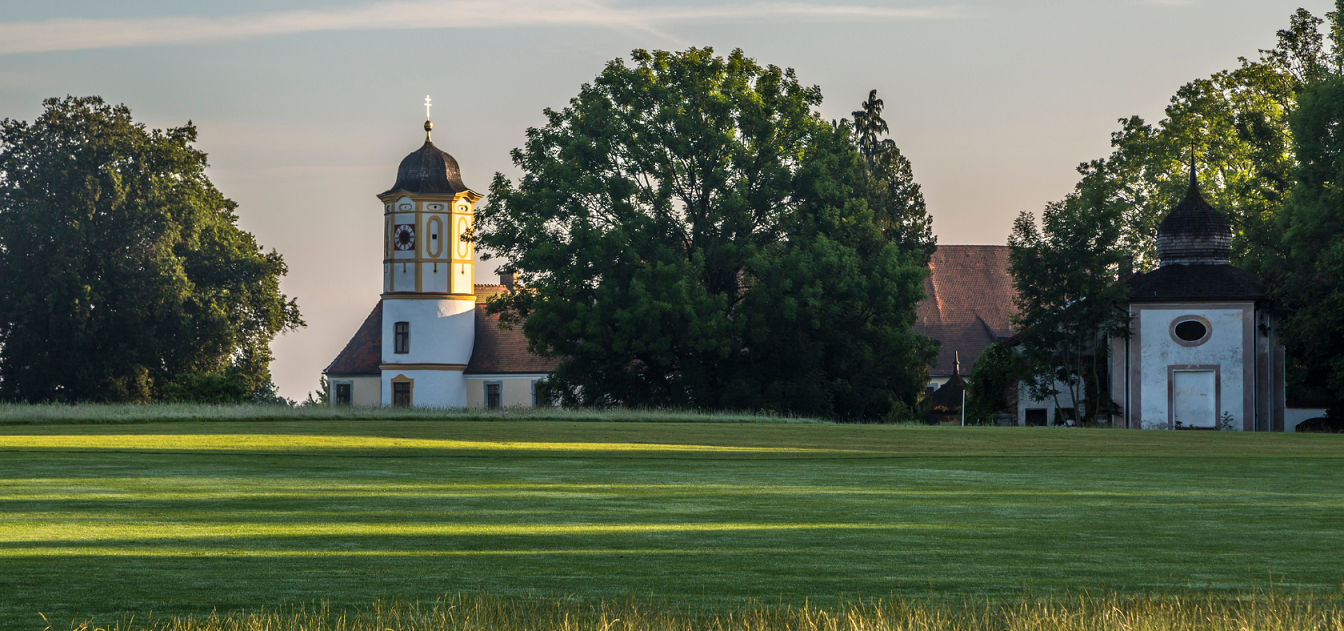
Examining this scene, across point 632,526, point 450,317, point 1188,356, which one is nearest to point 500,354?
point 450,317

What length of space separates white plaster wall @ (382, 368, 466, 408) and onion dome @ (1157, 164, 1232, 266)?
1654 inches

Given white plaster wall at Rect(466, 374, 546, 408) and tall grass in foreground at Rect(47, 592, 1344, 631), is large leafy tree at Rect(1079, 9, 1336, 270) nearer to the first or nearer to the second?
white plaster wall at Rect(466, 374, 546, 408)

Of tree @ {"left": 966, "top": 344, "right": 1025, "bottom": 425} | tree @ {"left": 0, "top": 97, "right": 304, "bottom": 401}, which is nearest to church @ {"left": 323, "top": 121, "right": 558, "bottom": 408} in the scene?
tree @ {"left": 0, "top": 97, "right": 304, "bottom": 401}

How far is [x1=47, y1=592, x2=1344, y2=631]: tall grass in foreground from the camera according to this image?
8.20 meters

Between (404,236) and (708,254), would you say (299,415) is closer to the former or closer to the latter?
(708,254)

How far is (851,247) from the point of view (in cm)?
5412

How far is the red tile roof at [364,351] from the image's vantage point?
86.0 metres

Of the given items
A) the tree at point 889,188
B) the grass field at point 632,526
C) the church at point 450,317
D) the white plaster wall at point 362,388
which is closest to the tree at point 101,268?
the church at point 450,317

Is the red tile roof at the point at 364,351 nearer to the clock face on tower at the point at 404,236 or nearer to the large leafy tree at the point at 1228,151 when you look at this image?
the clock face on tower at the point at 404,236

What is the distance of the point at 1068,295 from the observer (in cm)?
5162

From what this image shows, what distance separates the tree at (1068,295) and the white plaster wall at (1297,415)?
5979 mm

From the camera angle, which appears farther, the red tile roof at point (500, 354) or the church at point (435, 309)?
the red tile roof at point (500, 354)

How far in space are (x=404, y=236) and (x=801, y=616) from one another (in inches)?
2924

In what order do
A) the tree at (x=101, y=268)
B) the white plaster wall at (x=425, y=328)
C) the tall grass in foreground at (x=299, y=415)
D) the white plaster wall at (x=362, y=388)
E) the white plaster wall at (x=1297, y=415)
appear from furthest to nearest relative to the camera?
1. the white plaster wall at (x=362, y=388)
2. the white plaster wall at (x=425, y=328)
3. the tree at (x=101, y=268)
4. the white plaster wall at (x=1297, y=415)
5. the tall grass in foreground at (x=299, y=415)
